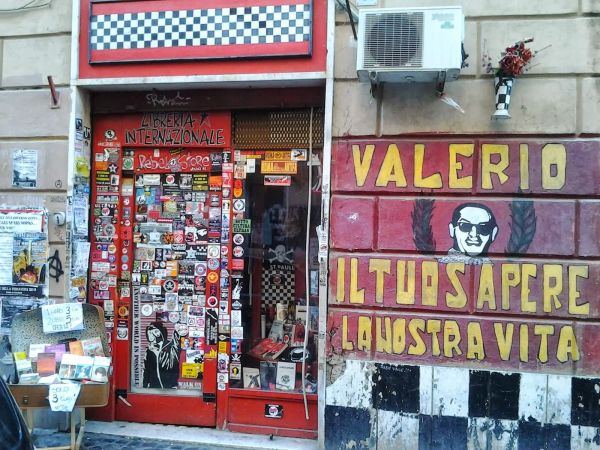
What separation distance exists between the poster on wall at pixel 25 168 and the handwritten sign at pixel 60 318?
1238 millimetres

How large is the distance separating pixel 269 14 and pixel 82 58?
1.82 meters

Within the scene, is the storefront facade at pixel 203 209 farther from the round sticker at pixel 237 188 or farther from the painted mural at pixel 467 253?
the painted mural at pixel 467 253

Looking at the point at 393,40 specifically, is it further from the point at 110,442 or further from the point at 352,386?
the point at 110,442

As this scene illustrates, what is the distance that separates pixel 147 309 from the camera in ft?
17.9

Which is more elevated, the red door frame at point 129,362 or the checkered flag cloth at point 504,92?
the checkered flag cloth at point 504,92

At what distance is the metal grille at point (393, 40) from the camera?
169 inches

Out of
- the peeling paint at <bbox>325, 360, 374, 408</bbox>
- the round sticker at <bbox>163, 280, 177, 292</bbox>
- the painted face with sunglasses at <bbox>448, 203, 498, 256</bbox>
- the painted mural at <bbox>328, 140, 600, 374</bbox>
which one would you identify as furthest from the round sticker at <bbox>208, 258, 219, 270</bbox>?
the painted face with sunglasses at <bbox>448, 203, 498, 256</bbox>

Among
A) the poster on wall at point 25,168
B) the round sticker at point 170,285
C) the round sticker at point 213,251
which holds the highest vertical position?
the poster on wall at point 25,168

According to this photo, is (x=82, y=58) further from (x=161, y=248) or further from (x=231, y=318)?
(x=231, y=318)

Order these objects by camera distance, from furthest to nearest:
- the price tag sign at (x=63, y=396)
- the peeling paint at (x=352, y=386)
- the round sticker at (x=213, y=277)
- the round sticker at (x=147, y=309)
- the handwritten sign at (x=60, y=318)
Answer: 1. the round sticker at (x=147, y=309)
2. the round sticker at (x=213, y=277)
3. the handwritten sign at (x=60, y=318)
4. the peeling paint at (x=352, y=386)
5. the price tag sign at (x=63, y=396)

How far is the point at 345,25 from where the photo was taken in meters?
4.83

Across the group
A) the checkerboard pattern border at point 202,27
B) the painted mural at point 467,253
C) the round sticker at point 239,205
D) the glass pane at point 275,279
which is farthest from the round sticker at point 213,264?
the checkerboard pattern border at point 202,27

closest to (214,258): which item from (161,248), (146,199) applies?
(161,248)

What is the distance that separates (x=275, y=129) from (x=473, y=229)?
1.99 m
